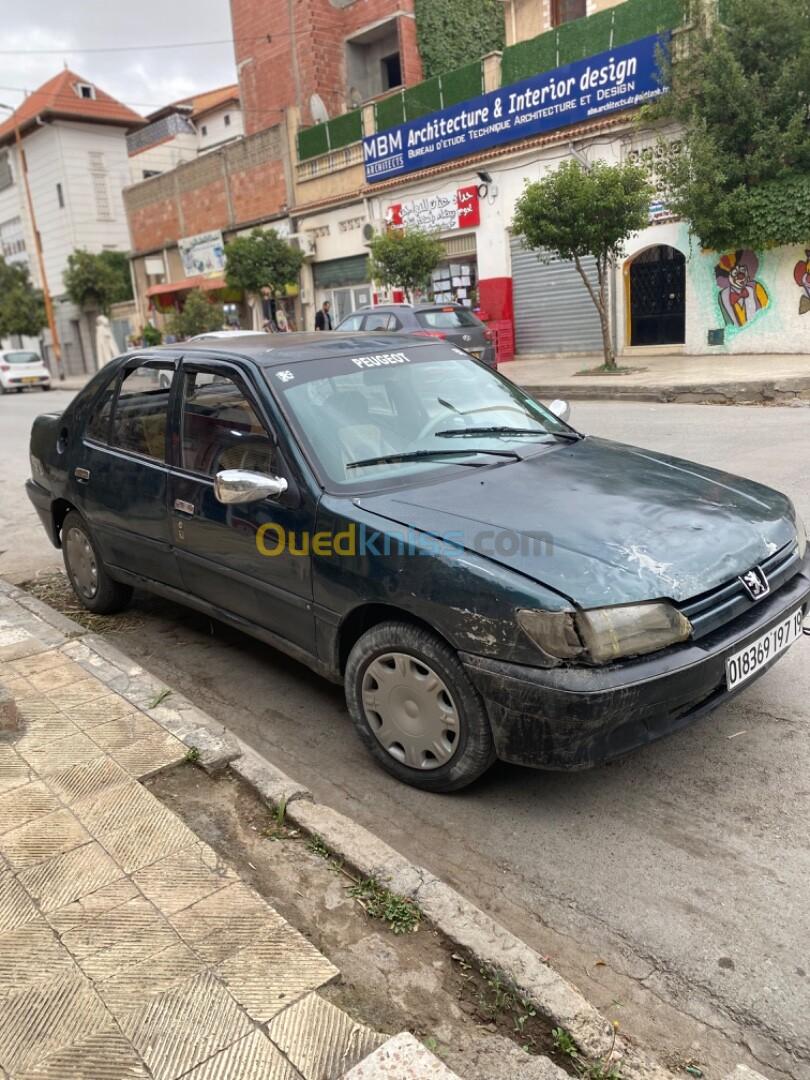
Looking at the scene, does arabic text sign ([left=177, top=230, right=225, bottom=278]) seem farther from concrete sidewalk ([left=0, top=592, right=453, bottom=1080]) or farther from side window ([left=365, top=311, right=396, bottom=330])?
concrete sidewalk ([left=0, top=592, right=453, bottom=1080])

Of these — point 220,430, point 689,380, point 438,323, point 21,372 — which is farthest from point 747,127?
point 21,372

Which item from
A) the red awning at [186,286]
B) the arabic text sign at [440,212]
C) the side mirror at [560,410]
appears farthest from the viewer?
the red awning at [186,286]

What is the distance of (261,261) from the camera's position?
998 inches

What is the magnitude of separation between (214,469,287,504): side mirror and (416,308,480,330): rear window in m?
12.1

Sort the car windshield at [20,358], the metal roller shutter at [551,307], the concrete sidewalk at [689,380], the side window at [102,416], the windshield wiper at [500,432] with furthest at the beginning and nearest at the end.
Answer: the car windshield at [20,358], the metal roller shutter at [551,307], the concrete sidewalk at [689,380], the side window at [102,416], the windshield wiper at [500,432]

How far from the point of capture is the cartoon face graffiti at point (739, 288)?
645 inches

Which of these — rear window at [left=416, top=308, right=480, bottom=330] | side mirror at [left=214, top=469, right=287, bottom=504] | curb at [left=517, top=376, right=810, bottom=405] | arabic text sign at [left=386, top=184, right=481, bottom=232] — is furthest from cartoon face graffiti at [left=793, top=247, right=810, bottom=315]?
side mirror at [left=214, top=469, right=287, bottom=504]

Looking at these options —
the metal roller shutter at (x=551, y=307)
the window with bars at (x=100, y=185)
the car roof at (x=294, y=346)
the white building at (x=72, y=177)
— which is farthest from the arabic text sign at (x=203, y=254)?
the car roof at (x=294, y=346)

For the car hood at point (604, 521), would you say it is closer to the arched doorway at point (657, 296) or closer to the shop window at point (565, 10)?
the arched doorway at point (657, 296)

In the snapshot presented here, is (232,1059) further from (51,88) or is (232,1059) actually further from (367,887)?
(51,88)

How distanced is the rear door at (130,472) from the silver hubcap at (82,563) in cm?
27

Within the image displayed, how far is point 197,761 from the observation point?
3270 mm

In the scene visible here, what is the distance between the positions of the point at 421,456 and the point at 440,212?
67.9 ft

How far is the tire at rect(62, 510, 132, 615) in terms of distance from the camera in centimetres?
511
